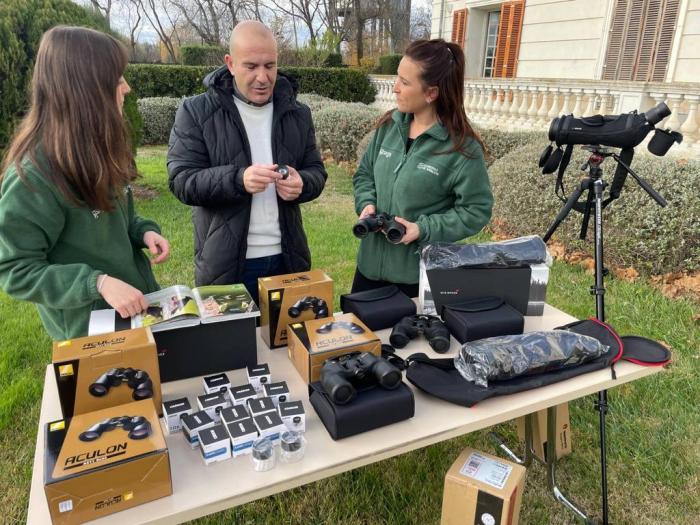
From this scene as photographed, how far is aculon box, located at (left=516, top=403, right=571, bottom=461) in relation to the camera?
2.32 m

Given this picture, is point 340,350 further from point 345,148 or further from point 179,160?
point 345,148

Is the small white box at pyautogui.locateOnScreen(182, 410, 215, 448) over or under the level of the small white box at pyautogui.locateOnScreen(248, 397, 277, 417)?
under

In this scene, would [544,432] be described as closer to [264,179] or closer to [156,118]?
[264,179]

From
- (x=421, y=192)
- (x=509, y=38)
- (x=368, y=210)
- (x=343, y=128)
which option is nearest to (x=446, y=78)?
(x=421, y=192)

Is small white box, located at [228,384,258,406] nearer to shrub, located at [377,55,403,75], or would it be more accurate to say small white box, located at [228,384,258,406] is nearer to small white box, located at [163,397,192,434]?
small white box, located at [163,397,192,434]

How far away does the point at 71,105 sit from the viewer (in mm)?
1469

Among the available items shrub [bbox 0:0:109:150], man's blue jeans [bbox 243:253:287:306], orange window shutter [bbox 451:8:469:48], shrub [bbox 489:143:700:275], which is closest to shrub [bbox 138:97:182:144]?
shrub [bbox 0:0:109:150]

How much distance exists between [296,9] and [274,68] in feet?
97.9

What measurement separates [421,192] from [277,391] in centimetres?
113

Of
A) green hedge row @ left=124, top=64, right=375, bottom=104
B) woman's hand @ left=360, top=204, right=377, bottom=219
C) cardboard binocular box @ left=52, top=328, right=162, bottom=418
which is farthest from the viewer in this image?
green hedge row @ left=124, top=64, right=375, bottom=104

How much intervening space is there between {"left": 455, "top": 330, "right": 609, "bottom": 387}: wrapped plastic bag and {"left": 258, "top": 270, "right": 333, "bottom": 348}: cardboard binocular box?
535 millimetres

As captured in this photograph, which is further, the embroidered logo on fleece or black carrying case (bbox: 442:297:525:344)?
the embroidered logo on fleece

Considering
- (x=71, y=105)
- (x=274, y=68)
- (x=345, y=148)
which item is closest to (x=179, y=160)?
(x=274, y=68)

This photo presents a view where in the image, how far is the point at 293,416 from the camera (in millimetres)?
1402
